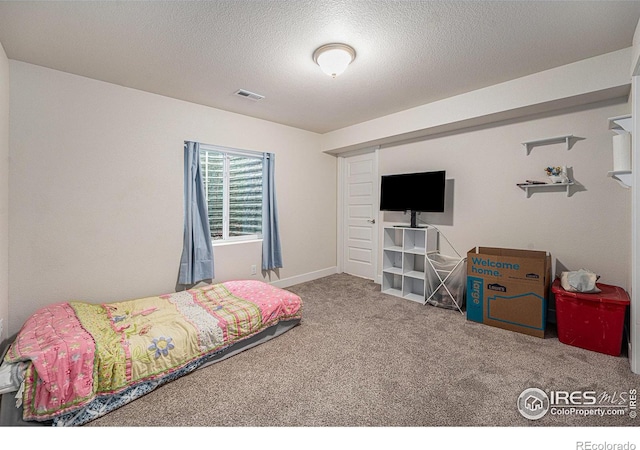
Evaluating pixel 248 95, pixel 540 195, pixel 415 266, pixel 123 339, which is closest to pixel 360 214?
pixel 415 266

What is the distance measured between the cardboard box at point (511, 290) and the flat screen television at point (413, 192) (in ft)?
2.85

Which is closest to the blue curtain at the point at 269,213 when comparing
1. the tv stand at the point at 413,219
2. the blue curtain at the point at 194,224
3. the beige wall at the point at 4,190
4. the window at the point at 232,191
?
the window at the point at 232,191

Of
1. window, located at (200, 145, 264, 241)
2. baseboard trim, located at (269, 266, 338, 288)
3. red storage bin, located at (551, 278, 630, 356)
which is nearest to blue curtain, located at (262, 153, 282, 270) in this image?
window, located at (200, 145, 264, 241)

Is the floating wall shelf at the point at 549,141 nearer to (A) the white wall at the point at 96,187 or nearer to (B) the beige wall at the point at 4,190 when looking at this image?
(A) the white wall at the point at 96,187

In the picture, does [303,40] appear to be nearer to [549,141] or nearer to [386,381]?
[386,381]

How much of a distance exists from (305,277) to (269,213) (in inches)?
48.6

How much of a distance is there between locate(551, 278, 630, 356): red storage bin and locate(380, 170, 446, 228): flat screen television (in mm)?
1475

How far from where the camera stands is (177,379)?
78.4 inches

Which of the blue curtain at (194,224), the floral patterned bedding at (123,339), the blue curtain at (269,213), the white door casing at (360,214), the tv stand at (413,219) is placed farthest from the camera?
the white door casing at (360,214)

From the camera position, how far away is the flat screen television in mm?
3469

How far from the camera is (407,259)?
155 inches

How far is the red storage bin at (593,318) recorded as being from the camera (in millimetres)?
2189

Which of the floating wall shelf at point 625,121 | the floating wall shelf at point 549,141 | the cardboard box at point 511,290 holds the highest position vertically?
the floating wall shelf at point 549,141

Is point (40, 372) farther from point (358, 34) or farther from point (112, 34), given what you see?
point (358, 34)
